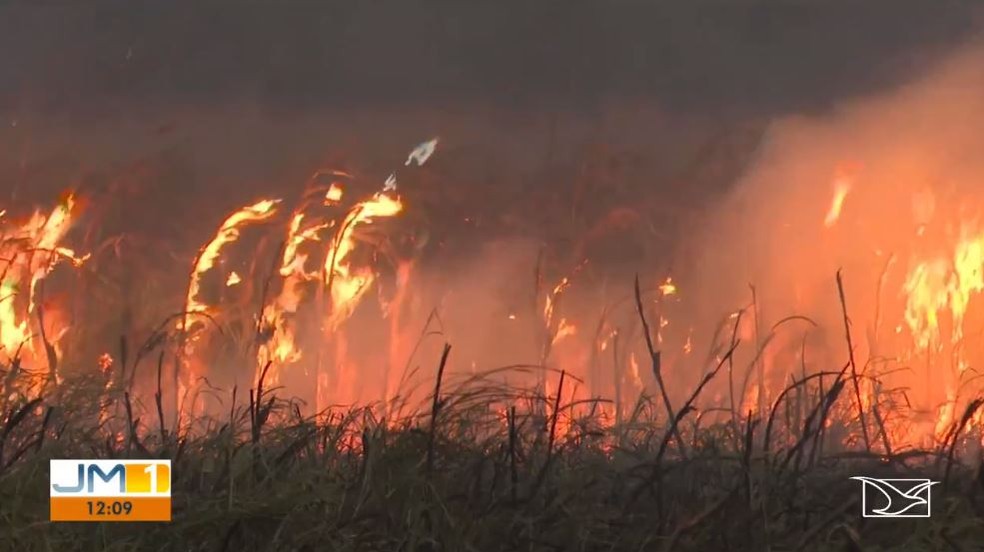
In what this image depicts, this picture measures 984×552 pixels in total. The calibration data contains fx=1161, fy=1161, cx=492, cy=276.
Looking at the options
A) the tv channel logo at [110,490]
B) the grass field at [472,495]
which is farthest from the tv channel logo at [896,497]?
the tv channel logo at [110,490]

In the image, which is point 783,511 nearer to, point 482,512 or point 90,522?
point 482,512

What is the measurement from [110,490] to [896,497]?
2.88m

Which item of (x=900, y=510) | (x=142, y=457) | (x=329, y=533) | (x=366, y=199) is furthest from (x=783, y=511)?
(x=366, y=199)

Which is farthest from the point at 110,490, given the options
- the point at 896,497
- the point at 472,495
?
the point at 896,497

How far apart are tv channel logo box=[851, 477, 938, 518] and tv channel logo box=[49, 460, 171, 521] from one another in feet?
8.15

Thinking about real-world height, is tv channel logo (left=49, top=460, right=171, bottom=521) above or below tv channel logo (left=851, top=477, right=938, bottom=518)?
above

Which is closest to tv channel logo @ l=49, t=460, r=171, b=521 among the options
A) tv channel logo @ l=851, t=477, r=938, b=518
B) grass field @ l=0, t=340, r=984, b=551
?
grass field @ l=0, t=340, r=984, b=551

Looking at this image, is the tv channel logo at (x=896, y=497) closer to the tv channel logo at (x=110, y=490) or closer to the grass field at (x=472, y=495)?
the grass field at (x=472, y=495)

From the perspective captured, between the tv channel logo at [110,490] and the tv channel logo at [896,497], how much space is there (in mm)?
2485

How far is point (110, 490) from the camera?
415 cm

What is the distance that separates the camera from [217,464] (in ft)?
14.5

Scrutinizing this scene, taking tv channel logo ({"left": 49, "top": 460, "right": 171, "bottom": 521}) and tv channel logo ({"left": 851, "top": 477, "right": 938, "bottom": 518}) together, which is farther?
tv channel logo ({"left": 851, "top": 477, "right": 938, "bottom": 518})

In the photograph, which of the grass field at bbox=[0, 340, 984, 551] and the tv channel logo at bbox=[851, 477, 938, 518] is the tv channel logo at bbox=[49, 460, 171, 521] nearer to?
the grass field at bbox=[0, 340, 984, 551]

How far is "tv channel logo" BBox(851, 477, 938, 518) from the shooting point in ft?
13.7
